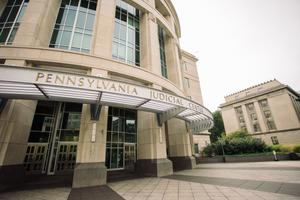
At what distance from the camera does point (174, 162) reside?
16.0 metres

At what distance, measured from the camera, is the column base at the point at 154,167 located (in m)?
10.9

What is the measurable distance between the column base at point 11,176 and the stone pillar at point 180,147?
12693 mm

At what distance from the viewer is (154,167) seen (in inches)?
433

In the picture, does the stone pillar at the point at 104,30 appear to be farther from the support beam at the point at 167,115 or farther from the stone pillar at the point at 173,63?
the stone pillar at the point at 173,63

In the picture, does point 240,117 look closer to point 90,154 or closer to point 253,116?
point 253,116

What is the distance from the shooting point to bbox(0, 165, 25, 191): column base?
771 cm

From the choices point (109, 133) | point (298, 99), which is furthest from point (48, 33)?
point (298, 99)

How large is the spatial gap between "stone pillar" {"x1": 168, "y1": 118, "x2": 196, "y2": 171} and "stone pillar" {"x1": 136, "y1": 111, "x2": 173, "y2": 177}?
4.22 meters

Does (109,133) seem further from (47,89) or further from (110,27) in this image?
(110,27)

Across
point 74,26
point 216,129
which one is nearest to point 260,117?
point 216,129

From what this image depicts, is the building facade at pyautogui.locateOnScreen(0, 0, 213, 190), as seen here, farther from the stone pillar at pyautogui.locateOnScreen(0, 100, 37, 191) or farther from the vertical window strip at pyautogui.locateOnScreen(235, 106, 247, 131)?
the vertical window strip at pyautogui.locateOnScreen(235, 106, 247, 131)

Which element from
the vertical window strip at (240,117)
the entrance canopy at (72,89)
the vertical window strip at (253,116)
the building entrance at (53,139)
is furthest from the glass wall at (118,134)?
the vertical window strip at (240,117)

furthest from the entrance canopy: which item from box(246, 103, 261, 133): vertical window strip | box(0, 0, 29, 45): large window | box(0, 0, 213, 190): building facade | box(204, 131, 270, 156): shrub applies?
box(246, 103, 261, 133): vertical window strip

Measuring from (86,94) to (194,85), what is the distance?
27564 mm
